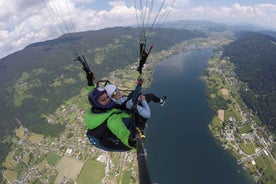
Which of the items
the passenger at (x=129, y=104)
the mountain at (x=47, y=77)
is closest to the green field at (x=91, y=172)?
the mountain at (x=47, y=77)

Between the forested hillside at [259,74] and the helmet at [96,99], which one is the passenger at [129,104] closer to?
the helmet at [96,99]

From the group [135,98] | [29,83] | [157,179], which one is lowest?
[29,83]

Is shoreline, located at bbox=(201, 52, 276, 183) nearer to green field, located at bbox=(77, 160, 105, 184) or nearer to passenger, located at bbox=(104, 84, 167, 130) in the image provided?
green field, located at bbox=(77, 160, 105, 184)

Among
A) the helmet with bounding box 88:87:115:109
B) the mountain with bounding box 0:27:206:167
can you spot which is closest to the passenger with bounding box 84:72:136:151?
the helmet with bounding box 88:87:115:109

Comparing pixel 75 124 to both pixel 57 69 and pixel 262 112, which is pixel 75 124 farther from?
pixel 57 69

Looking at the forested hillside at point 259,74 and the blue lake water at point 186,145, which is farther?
the forested hillside at point 259,74

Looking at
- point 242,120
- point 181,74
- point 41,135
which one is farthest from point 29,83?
point 242,120
